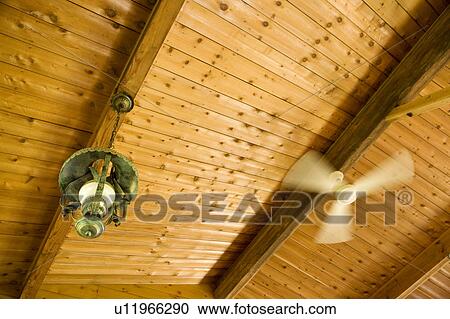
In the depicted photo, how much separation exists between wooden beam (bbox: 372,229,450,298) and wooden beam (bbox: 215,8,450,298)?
5.15 ft

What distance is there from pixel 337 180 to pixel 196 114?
42.8 inches

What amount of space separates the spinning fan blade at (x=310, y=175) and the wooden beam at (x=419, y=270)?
1.66 m

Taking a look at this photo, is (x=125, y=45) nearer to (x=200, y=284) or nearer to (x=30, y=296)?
(x=30, y=296)

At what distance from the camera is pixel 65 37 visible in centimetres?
177

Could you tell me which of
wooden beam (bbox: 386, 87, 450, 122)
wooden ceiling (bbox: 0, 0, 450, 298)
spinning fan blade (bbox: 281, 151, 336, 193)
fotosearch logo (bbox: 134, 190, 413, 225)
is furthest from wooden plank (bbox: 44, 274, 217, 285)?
wooden beam (bbox: 386, 87, 450, 122)

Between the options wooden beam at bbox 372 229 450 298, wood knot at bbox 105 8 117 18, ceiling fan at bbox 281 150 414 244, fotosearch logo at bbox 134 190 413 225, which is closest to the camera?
wood knot at bbox 105 8 117 18

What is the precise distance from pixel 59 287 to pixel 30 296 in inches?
11.5

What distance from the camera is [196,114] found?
2328 mm

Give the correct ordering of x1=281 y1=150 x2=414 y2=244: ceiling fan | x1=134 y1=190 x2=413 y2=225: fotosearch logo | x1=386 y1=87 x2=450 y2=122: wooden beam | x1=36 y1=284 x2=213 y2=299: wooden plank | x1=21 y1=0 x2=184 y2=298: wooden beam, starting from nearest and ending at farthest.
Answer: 1. x1=21 y1=0 x2=184 y2=298: wooden beam
2. x1=386 y1=87 x2=450 y2=122: wooden beam
3. x1=281 y1=150 x2=414 y2=244: ceiling fan
4. x1=134 y1=190 x2=413 y2=225: fotosearch logo
5. x1=36 y1=284 x2=213 y2=299: wooden plank

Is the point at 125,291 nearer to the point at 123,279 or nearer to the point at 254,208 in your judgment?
the point at 123,279

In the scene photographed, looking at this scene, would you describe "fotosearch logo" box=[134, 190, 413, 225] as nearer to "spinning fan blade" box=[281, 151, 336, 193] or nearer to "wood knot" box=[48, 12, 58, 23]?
"spinning fan blade" box=[281, 151, 336, 193]

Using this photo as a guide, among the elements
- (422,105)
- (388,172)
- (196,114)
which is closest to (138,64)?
(196,114)

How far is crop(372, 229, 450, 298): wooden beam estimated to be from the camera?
3.35m
